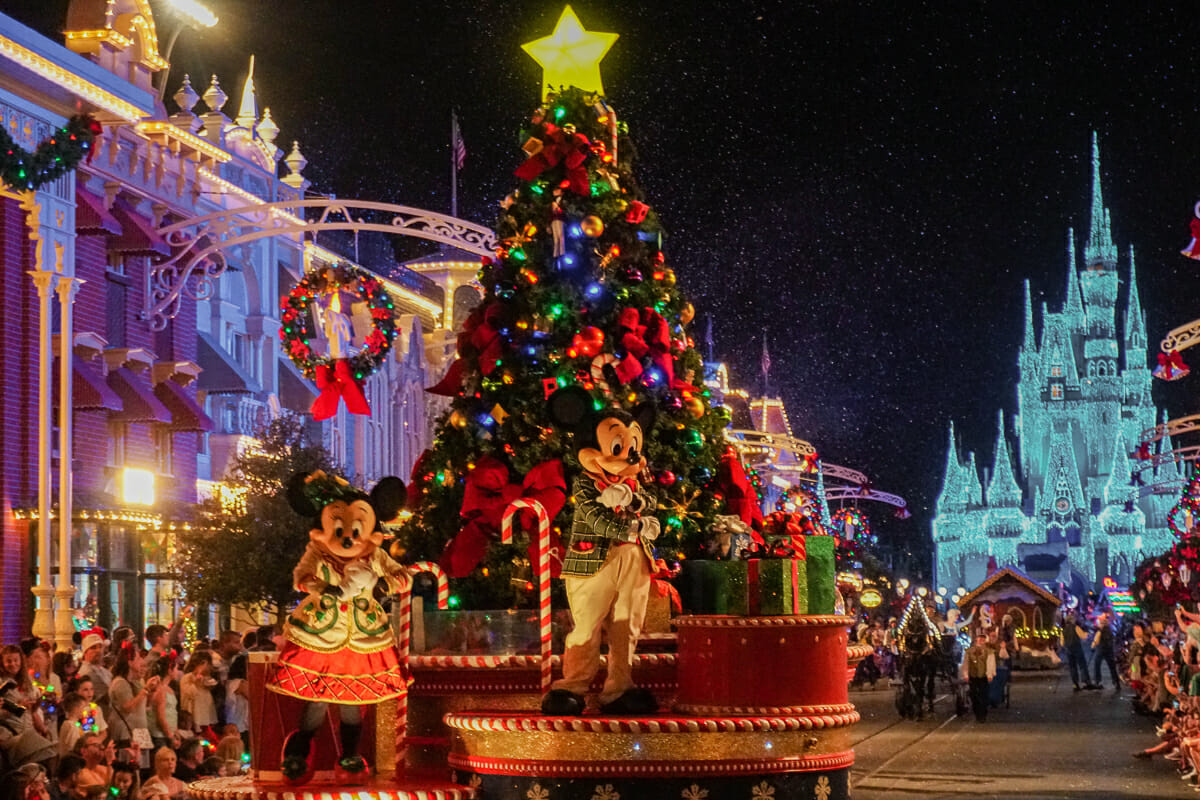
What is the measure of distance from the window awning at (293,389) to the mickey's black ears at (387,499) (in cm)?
2506

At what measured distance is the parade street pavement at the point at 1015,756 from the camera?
14.8 metres

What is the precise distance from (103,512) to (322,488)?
1602cm

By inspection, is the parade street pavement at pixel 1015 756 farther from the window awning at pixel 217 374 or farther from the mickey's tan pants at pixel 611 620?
the window awning at pixel 217 374

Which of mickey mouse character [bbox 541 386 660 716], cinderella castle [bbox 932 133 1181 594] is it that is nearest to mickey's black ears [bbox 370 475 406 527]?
mickey mouse character [bbox 541 386 660 716]

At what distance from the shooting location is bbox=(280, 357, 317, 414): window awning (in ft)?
110

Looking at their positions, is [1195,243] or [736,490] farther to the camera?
[1195,243]

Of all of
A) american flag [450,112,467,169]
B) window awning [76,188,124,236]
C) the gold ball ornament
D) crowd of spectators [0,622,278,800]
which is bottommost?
crowd of spectators [0,622,278,800]

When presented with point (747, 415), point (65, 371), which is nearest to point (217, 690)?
point (65, 371)

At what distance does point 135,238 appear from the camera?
82.8 feet

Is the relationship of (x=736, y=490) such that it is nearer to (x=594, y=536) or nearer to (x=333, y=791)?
(x=594, y=536)

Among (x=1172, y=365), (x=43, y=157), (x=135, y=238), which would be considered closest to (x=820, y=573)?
(x=43, y=157)

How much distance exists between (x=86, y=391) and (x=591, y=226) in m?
14.8

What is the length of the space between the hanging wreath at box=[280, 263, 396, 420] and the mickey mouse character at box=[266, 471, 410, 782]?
489cm

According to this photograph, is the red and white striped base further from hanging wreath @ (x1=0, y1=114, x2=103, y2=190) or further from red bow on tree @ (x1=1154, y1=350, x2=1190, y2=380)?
red bow on tree @ (x1=1154, y1=350, x2=1190, y2=380)
